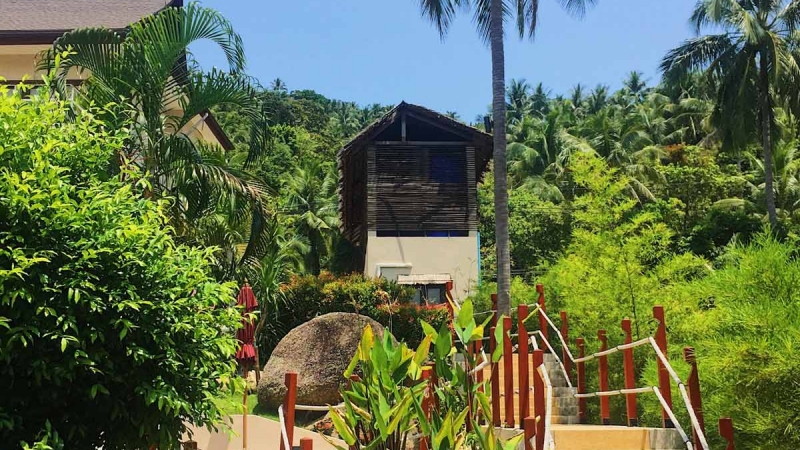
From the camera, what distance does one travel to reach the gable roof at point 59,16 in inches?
450

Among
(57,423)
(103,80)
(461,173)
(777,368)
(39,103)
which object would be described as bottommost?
(57,423)

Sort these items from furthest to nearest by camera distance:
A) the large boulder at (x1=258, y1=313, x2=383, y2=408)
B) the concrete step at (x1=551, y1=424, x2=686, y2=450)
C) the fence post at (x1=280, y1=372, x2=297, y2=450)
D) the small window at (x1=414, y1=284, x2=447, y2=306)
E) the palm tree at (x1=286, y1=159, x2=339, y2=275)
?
1. the palm tree at (x1=286, y1=159, x2=339, y2=275)
2. the small window at (x1=414, y1=284, x2=447, y2=306)
3. the large boulder at (x1=258, y1=313, x2=383, y2=408)
4. the concrete step at (x1=551, y1=424, x2=686, y2=450)
5. the fence post at (x1=280, y1=372, x2=297, y2=450)

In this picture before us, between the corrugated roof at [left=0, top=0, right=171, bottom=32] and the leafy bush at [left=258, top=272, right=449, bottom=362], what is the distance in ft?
24.7

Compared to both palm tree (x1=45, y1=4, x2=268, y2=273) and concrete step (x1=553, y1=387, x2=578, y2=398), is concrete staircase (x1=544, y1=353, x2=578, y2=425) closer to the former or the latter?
concrete step (x1=553, y1=387, x2=578, y2=398)

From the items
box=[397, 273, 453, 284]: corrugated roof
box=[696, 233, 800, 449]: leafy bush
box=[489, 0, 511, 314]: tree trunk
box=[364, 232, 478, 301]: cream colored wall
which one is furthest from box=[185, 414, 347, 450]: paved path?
box=[364, 232, 478, 301]: cream colored wall

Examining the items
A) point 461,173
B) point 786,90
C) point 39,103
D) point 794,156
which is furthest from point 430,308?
point 794,156

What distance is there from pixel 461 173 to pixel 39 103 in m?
16.4

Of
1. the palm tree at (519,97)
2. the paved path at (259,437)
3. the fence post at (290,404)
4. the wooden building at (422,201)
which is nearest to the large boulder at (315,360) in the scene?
the paved path at (259,437)

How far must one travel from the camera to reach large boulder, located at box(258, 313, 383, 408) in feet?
43.7

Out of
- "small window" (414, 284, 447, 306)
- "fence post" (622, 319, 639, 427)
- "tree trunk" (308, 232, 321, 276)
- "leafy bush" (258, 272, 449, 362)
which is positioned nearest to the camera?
"fence post" (622, 319, 639, 427)

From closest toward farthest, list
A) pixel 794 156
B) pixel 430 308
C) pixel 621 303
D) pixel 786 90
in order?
1. pixel 621 303
2. pixel 430 308
3. pixel 786 90
4. pixel 794 156

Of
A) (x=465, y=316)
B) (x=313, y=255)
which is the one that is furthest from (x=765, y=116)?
(x=465, y=316)

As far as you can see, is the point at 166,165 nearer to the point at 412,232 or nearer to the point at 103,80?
the point at 103,80

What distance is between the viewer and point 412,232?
2047cm
